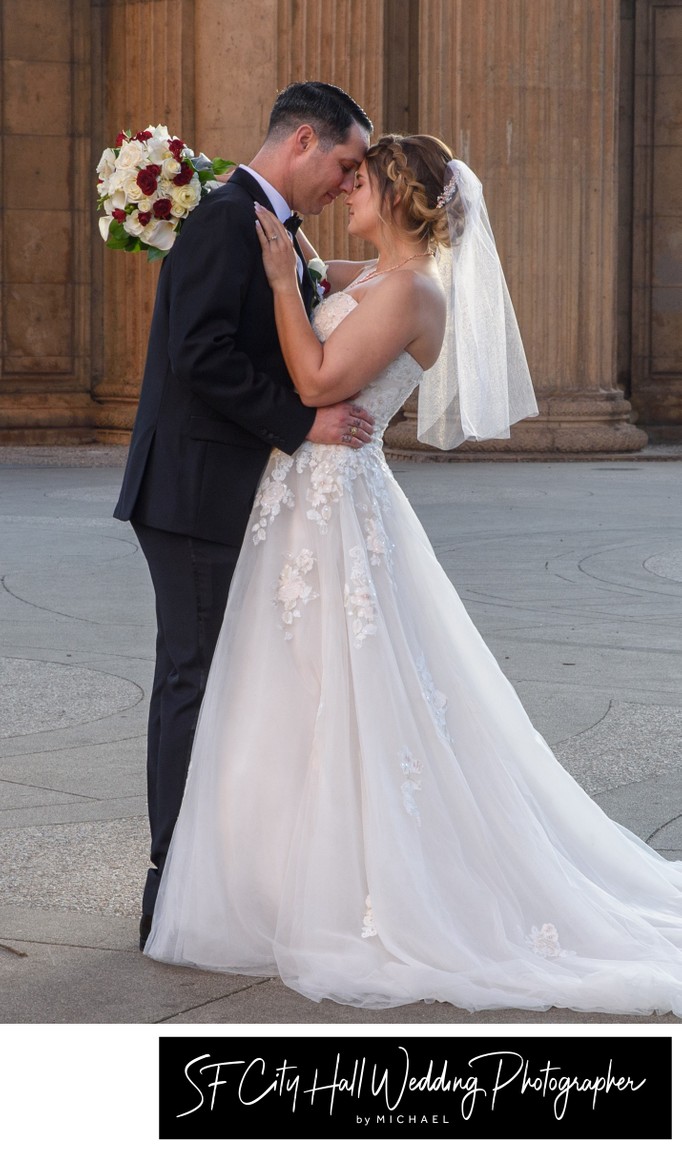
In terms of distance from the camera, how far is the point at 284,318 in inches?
155

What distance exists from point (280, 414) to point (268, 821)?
0.91m

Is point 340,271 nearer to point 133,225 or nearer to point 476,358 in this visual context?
point 476,358

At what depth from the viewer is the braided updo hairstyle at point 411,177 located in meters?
3.98

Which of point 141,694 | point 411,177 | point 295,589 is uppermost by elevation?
point 411,177

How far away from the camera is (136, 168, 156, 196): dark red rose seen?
4.02 meters

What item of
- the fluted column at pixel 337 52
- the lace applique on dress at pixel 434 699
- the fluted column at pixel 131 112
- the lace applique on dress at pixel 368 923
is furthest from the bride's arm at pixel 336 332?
the fluted column at pixel 131 112

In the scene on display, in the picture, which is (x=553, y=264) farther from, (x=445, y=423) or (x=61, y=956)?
(x=61, y=956)

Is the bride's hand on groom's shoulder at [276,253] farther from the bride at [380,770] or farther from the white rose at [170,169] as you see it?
the white rose at [170,169]

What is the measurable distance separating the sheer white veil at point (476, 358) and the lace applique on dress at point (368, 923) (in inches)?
52.6

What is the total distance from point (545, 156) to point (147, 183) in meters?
13.3

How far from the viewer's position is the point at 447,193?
4.03 metres

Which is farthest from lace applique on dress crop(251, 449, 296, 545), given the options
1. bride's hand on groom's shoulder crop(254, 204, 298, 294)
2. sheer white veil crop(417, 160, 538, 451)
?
sheer white veil crop(417, 160, 538, 451)

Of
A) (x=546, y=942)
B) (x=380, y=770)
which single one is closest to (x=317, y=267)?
(x=380, y=770)

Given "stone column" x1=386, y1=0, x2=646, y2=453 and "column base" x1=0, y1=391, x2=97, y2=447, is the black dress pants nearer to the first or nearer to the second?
"stone column" x1=386, y1=0, x2=646, y2=453
